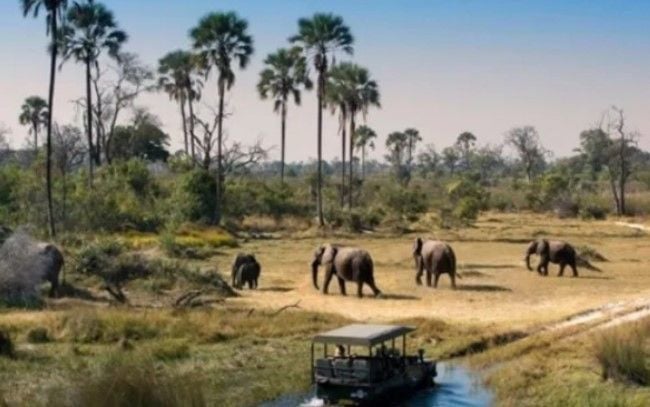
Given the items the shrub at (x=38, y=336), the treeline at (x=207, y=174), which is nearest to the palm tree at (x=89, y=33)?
the treeline at (x=207, y=174)

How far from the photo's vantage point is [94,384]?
13.7 m

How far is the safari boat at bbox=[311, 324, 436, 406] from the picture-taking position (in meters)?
17.7

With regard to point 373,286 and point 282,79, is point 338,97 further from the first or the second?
point 373,286

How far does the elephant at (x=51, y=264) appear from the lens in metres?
31.0

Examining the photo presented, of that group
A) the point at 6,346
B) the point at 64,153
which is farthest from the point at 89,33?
the point at 6,346

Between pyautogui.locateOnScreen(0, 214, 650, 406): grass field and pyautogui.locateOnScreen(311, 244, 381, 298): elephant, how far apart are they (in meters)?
0.59

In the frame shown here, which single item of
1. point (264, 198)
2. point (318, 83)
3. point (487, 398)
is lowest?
point (487, 398)

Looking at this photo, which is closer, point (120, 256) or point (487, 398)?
point (487, 398)

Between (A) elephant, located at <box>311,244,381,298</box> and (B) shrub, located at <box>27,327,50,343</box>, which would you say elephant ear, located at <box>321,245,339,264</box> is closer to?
(A) elephant, located at <box>311,244,381,298</box>

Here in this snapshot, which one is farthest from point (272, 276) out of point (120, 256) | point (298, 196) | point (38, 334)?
point (298, 196)

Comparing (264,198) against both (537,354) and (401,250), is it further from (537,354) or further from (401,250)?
(537,354)

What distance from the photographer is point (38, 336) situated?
23453 millimetres

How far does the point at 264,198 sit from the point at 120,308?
4282 centimetres

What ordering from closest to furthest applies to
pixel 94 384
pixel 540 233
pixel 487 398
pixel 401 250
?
pixel 94 384 → pixel 487 398 → pixel 401 250 → pixel 540 233
